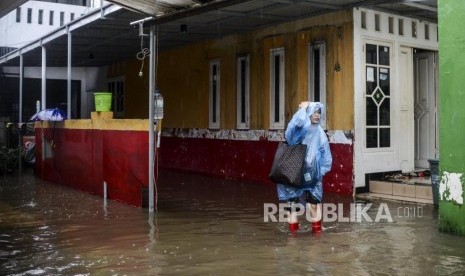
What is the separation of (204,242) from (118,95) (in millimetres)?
14931

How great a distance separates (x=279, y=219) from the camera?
25.2 feet

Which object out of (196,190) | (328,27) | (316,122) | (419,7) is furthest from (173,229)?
(419,7)

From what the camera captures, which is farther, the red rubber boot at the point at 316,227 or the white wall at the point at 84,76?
the white wall at the point at 84,76

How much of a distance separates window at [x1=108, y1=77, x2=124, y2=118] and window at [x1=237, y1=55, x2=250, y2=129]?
798cm

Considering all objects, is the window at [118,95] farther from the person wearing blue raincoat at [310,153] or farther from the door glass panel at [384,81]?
the person wearing blue raincoat at [310,153]

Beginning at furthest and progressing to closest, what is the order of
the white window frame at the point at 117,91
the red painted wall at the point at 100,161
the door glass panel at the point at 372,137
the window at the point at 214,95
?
the white window frame at the point at 117,91 < the window at the point at 214,95 < the door glass panel at the point at 372,137 < the red painted wall at the point at 100,161

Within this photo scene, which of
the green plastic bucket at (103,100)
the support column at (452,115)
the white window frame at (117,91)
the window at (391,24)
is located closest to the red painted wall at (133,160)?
the green plastic bucket at (103,100)

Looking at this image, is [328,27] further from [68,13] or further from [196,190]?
[68,13]

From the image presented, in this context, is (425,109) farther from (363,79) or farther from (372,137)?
(363,79)

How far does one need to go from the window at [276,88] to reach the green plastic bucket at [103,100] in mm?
3855

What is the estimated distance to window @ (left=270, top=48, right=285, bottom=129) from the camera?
1175 cm

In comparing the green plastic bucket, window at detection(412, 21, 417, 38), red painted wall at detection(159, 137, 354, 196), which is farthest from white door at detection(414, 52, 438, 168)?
the green plastic bucket

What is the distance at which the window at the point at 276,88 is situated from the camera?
1175cm

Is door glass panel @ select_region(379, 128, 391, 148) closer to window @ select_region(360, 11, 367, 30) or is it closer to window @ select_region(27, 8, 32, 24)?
window @ select_region(360, 11, 367, 30)
